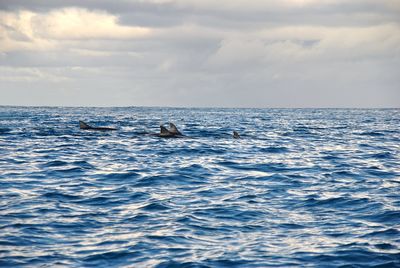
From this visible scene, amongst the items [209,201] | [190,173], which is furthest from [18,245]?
[190,173]

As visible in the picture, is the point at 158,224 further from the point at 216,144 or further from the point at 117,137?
the point at 117,137

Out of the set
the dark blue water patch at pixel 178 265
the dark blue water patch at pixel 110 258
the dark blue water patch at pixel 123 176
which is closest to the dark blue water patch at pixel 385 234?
the dark blue water patch at pixel 178 265

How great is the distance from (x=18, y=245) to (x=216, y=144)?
2454 centimetres

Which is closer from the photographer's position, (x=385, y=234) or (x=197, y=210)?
(x=385, y=234)

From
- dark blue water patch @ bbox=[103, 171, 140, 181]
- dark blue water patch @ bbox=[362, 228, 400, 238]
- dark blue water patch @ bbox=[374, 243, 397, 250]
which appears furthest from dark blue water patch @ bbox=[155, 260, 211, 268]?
dark blue water patch @ bbox=[103, 171, 140, 181]

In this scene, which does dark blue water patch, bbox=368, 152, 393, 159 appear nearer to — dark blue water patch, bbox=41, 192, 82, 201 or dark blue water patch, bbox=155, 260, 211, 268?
dark blue water patch, bbox=41, 192, 82, 201

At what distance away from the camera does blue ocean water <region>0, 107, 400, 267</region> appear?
1042 cm

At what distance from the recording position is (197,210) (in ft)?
46.9

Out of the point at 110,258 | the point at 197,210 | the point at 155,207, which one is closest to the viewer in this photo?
the point at 110,258

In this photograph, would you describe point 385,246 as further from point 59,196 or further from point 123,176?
point 123,176

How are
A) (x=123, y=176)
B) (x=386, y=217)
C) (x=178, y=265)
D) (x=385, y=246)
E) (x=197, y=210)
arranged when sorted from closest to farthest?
(x=178, y=265)
(x=385, y=246)
(x=386, y=217)
(x=197, y=210)
(x=123, y=176)

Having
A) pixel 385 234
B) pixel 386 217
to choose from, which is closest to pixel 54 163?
pixel 386 217

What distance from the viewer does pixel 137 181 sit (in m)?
19.3

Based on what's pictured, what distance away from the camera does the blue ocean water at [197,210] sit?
34.2 feet
